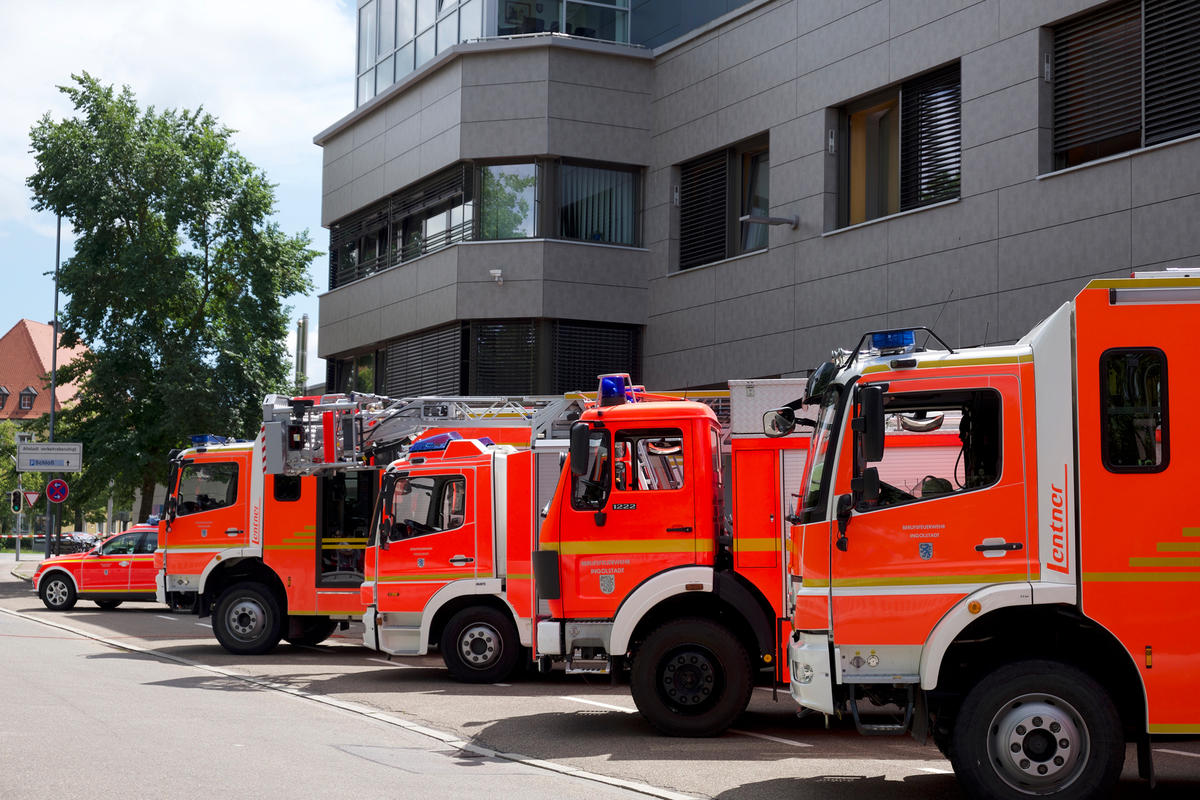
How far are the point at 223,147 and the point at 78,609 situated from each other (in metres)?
15.4

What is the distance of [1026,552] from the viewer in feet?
26.6

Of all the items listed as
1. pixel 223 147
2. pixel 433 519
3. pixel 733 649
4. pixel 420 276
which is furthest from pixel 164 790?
pixel 223 147

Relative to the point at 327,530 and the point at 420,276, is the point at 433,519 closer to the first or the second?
the point at 327,530

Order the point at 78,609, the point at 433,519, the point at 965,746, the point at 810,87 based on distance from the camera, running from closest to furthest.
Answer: the point at 965,746, the point at 433,519, the point at 810,87, the point at 78,609

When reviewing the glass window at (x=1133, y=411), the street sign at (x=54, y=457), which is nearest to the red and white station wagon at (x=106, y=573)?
the street sign at (x=54, y=457)

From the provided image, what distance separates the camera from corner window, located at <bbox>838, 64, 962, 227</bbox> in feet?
64.5

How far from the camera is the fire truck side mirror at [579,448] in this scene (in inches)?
448

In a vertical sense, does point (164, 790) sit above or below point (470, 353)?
below

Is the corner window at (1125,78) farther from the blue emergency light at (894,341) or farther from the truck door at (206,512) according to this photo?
the truck door at (206,512)

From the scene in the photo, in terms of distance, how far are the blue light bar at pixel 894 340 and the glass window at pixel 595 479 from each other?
3.56 metres

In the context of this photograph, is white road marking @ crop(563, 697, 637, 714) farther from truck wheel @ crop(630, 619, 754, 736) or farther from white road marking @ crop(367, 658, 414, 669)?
white road marking @ crop(367, 658, 414, 669)

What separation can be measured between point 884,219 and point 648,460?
394 inches

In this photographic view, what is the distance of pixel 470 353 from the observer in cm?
2705

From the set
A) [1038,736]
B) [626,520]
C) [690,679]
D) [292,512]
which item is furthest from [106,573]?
[1038,736]
